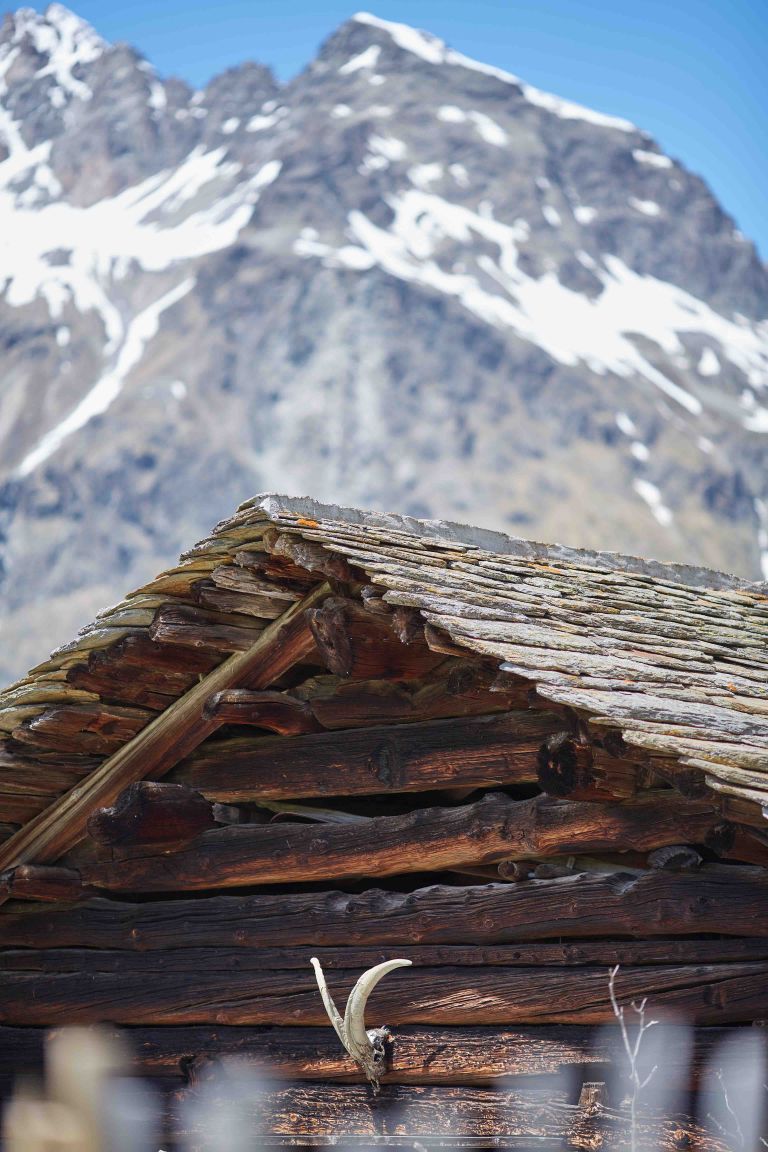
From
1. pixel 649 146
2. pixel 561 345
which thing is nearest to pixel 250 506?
pixel 561 345

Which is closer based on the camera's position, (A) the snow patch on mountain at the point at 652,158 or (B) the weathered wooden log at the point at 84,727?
(B) the weathered wooden log at the point at 84,727

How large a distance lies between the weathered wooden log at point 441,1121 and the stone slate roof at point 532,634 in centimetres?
114

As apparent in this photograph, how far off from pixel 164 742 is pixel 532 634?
1756 millimetres

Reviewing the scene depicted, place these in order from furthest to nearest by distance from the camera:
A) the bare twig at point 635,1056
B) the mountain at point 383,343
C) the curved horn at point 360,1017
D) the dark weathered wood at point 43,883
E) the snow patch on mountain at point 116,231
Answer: the snow patch on mountain at point 116,231 → the mountain at point 383,343 → the dark weathered wood at point 43,883 → the curved horn at point 360,1017 → the bare twig at point 635,1056

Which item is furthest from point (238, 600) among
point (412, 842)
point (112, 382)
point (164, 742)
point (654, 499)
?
point (112, 382)

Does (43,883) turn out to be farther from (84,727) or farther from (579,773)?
(579,773)

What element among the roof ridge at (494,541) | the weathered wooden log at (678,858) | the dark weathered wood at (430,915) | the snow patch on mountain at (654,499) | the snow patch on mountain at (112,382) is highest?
the snow patch on mountain at (112,382)

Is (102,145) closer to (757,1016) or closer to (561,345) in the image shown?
(561,345)

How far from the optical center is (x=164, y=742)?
5035 mm

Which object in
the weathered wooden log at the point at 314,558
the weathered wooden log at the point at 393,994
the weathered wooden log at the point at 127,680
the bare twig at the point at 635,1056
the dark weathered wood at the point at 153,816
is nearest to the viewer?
the bare twig at the point at 635,1056

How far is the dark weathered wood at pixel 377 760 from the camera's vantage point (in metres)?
4.28

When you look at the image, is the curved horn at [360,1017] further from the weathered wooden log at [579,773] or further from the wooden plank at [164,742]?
the wooden plank at [164,742]

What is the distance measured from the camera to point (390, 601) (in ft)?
12.3

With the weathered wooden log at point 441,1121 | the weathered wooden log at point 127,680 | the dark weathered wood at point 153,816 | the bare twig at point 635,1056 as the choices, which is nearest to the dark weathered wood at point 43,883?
the dark weathered wood at point 153,816
